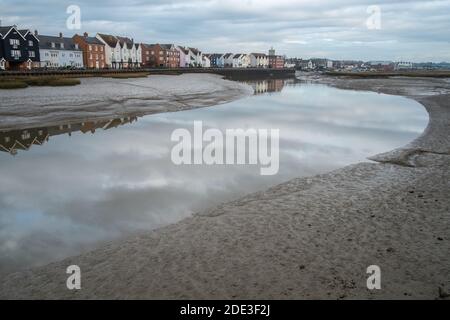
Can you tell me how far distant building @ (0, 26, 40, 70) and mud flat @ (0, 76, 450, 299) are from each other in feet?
264

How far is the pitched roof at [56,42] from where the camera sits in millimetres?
86275

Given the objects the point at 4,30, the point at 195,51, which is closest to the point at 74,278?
the point at 4,30

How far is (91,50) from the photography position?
100500mm

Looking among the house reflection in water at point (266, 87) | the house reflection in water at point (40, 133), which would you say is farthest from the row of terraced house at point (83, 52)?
the house reflection in water at point (40, 133)

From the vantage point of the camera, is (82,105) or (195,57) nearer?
(82,105)

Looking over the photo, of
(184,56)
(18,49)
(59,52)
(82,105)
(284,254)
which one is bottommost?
(284,254)

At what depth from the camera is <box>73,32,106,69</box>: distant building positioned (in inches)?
3861

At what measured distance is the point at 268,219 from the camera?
928cm

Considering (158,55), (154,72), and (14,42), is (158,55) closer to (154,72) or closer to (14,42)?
(154,72)

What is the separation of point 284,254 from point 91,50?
348 feet

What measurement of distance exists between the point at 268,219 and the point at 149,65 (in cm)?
13001

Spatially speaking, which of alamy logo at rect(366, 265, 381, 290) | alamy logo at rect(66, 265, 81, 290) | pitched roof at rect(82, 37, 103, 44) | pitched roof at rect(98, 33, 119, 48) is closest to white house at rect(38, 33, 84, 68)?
pitched roof at rect(82, 37, 103, 44)
